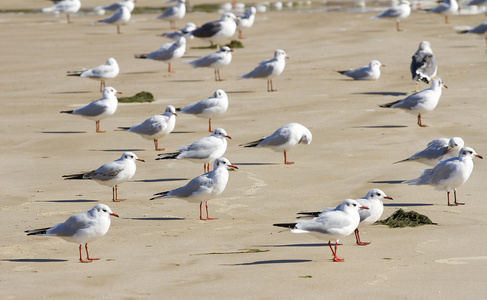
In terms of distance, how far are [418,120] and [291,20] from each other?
58.8ft

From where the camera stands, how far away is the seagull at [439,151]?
46.3ft

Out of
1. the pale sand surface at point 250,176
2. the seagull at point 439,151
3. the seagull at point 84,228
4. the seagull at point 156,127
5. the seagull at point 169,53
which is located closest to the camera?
the pale sand surface at point 250,176

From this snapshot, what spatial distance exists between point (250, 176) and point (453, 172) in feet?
12.7

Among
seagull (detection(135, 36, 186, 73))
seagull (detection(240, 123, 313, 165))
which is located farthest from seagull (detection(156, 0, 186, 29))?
seagull (detection(240, 123, 313, 165))

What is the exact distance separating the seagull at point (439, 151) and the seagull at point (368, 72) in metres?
10.0

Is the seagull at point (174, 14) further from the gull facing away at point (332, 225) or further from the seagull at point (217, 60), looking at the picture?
the gull facing away at point (332, 225)

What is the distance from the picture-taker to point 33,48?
31.2 m

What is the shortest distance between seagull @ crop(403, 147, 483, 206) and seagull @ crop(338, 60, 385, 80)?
37.8 ft

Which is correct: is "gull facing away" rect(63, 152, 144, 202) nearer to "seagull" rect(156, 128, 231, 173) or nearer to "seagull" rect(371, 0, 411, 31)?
"seagull" rect(156, 128, 231, 173)

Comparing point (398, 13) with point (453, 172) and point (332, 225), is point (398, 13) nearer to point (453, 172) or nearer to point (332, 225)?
point (453, 172)

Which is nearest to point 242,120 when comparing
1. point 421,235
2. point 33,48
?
point 421,235

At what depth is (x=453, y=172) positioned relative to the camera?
12.9 meters

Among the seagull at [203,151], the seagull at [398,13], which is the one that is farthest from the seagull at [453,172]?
the seagull at [398,13]

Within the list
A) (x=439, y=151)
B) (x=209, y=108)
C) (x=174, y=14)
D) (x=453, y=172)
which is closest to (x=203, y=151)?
(x=439, y=151)
